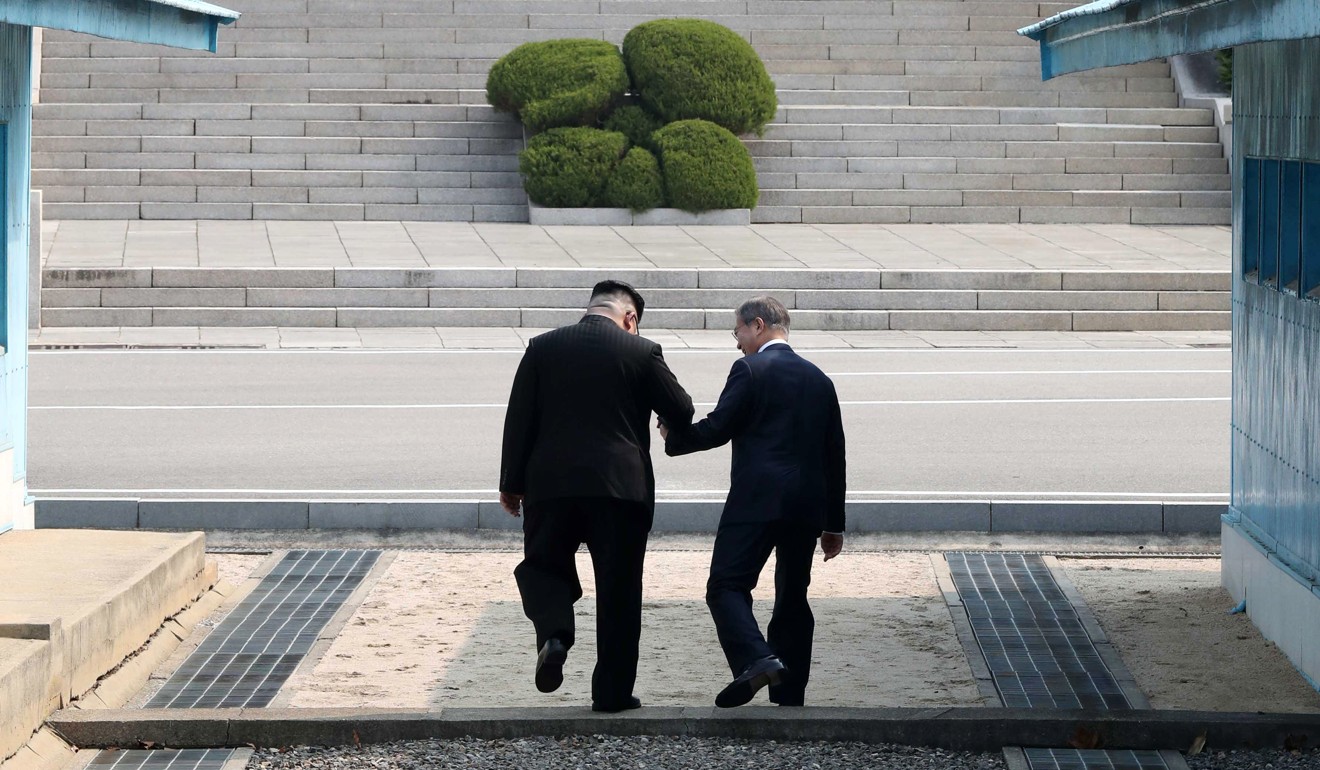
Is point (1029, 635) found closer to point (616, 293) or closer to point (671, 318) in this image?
point (616, 293)

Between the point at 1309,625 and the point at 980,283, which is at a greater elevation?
the point at 980,283

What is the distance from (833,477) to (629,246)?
49.7 feet

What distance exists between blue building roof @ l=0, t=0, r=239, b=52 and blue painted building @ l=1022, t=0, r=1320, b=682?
3.55 meters

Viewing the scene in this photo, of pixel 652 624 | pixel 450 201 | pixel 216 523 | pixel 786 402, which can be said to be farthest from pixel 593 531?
pixel 450 201

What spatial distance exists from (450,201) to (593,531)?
18.7 metres

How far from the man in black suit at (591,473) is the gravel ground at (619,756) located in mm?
304

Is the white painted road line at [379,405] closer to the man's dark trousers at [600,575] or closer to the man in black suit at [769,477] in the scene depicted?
the man in black suit at [769,477]

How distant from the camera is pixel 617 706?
6.10 meters

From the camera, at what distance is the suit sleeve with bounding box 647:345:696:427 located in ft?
19.9

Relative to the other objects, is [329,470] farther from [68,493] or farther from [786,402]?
[786,402]

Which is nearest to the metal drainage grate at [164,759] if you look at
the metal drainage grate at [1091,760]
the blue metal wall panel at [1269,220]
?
the metal drainage grate at [1091,760]

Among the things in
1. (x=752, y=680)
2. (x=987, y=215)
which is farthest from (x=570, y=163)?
(x=752, y=680)

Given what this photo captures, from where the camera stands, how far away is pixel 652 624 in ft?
25.8

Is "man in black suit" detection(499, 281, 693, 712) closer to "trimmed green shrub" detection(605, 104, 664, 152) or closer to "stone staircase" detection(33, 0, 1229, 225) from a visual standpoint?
"trimmed green shrub" detection(605, 104, 664, 152)
